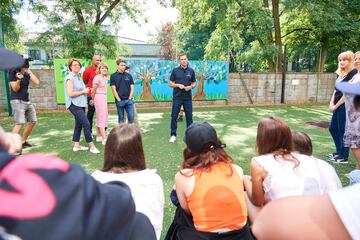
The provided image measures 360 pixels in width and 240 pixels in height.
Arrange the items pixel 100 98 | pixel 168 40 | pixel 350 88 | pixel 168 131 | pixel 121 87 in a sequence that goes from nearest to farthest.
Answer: pixel 350 88, pixel 100 98, pixel 121 87, pixel 168 131, pixel 168 40

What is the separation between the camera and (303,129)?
754 centimetres

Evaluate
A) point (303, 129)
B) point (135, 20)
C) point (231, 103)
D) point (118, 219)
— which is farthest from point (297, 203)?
point (135, 20)

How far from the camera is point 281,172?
6.97 feet

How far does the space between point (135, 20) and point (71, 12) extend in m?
2.75

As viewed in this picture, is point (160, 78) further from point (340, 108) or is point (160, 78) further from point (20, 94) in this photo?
point (340, 108)

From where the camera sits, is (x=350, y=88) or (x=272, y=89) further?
(x=272, y=89)

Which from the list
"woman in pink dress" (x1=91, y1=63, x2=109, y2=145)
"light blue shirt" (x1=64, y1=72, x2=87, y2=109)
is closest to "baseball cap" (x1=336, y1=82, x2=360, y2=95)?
"light blue shirt" (x1=64, y1=72, x2=87, y2=109)

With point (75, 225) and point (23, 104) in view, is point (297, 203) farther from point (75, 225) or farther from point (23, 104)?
point (23, 104)

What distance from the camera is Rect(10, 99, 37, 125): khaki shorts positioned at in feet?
18.1

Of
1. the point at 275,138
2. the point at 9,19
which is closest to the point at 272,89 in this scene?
the point at 9,19

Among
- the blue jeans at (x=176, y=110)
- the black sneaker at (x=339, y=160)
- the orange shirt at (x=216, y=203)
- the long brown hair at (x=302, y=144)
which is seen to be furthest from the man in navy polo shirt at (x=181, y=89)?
the orange shirt at (x=216, y=203)

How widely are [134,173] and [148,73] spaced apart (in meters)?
9.80

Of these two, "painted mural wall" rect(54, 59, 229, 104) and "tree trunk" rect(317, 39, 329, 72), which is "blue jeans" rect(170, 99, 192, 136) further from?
"tree trunk" rect(317, 39, 329, 72)

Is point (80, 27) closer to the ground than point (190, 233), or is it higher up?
higher up
